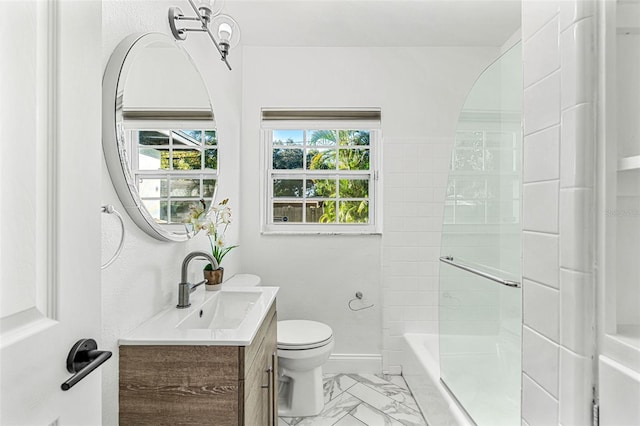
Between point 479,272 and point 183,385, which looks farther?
point 479,272

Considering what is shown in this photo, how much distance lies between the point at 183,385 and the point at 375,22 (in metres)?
2.42

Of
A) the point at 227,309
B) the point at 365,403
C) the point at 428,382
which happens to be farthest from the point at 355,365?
the point at 227,309

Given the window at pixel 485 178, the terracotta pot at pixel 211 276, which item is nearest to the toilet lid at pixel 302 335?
the terracotta pot at pixel 211 276

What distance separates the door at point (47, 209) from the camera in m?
0.50

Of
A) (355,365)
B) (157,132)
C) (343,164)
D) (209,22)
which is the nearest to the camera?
(157,132)

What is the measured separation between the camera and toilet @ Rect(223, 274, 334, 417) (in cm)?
203

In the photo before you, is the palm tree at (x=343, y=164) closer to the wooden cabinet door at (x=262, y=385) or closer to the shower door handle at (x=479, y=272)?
the shower door handle at (x=479, y=272)

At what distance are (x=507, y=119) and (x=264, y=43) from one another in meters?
1.92

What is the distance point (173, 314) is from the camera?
4.70 feet

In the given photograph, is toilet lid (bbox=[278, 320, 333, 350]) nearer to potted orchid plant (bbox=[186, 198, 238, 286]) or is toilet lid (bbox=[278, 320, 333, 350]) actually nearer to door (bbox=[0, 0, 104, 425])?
potted orchid plant (bbox=[186, 198, 238, 286])

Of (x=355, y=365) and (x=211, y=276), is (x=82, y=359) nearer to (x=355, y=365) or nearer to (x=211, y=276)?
(x=211, y=276)

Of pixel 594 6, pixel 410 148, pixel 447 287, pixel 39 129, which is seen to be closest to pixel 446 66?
pixel 410 148

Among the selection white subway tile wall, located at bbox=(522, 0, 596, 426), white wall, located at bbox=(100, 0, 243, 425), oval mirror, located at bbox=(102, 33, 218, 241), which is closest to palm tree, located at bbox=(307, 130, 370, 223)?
white wall, located at bbox=(100, 0, 243, 425)

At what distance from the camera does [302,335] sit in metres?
2.16
